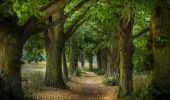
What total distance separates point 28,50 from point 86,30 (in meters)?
10.3

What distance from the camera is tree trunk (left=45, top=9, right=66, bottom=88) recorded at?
1058 inches

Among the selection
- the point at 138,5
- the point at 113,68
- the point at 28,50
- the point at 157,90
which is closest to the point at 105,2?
the point at 138,5

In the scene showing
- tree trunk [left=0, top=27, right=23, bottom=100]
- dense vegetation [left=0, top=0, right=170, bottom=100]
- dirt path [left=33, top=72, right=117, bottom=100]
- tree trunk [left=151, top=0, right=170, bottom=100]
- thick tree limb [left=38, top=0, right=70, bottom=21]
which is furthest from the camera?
dirt path [left=33, top=72, right=117, bottom=100]

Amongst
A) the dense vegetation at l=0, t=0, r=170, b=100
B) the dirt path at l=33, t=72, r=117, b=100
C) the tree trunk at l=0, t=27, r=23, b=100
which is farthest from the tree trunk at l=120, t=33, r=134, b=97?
the tree trunk at l=0, t=27, r=23, b=100

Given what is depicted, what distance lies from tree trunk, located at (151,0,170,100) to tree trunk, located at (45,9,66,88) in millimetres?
14731

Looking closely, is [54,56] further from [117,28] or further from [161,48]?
[161,48]

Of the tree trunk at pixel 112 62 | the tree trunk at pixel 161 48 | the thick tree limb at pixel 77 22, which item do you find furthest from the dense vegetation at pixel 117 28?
the tree trunk at pixel 112 62

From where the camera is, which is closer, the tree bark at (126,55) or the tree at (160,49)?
the tree at (160,49)

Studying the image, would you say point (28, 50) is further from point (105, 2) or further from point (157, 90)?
point (157, 90)

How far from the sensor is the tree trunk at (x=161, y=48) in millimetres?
12312

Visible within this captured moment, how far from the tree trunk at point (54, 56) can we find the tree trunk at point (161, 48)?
14.7 meters

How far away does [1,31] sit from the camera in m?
15.4

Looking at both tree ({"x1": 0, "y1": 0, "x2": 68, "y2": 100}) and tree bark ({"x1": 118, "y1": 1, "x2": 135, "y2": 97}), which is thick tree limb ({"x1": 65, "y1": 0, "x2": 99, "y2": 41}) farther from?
tree ({"x1": 0, "y1": 0, "x2": 68, "y2": 100})

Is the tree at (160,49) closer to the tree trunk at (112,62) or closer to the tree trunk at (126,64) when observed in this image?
the tree trunk at (126,64)
